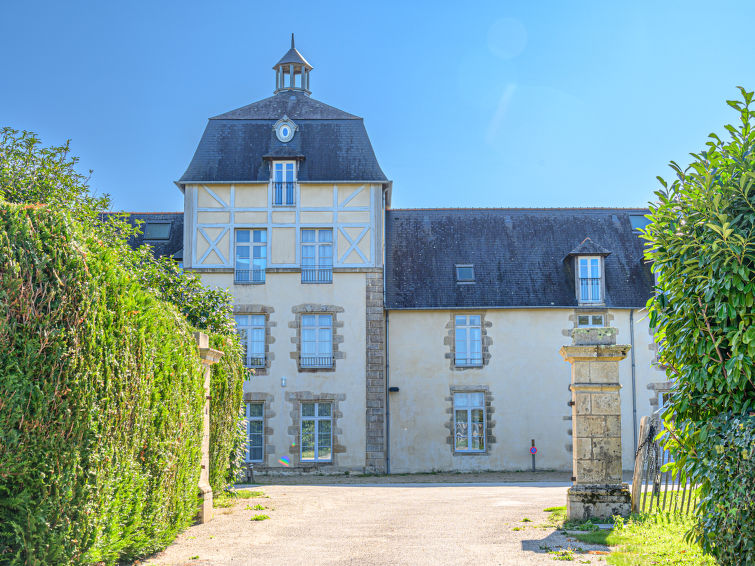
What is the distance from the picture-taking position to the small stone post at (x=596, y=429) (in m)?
8.31

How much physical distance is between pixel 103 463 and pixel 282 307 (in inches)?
574

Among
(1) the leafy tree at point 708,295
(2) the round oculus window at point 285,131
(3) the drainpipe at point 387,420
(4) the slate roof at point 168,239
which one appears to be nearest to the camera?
(1) the leafy tree at point 708,295

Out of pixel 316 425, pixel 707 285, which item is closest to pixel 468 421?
pixel 316 425

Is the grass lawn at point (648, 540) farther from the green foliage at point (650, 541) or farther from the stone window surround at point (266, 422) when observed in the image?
the stone window surround at point (266, 422)

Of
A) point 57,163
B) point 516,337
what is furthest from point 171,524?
point 516,337

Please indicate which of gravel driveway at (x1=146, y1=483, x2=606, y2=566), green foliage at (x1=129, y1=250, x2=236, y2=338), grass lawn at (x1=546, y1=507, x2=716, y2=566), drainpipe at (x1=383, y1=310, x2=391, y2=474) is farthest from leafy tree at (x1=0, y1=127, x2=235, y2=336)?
drainpipe at (x1=383, y1=310, x2=391, y2=474)

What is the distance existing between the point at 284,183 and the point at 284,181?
0.18ft

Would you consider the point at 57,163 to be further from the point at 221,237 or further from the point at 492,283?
the point at 492,283

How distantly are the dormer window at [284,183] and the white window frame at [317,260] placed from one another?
86cm

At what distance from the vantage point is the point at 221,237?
20.0 metres

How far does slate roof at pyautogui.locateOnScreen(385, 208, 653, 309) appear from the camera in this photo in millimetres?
20422

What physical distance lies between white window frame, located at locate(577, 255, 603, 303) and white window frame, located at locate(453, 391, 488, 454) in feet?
11.7

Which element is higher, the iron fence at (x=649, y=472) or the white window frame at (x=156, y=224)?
the white window frame at (x=156, y=224)

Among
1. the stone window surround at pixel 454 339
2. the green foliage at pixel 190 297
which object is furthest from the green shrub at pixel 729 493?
the stone window surround at pixel 454 339
